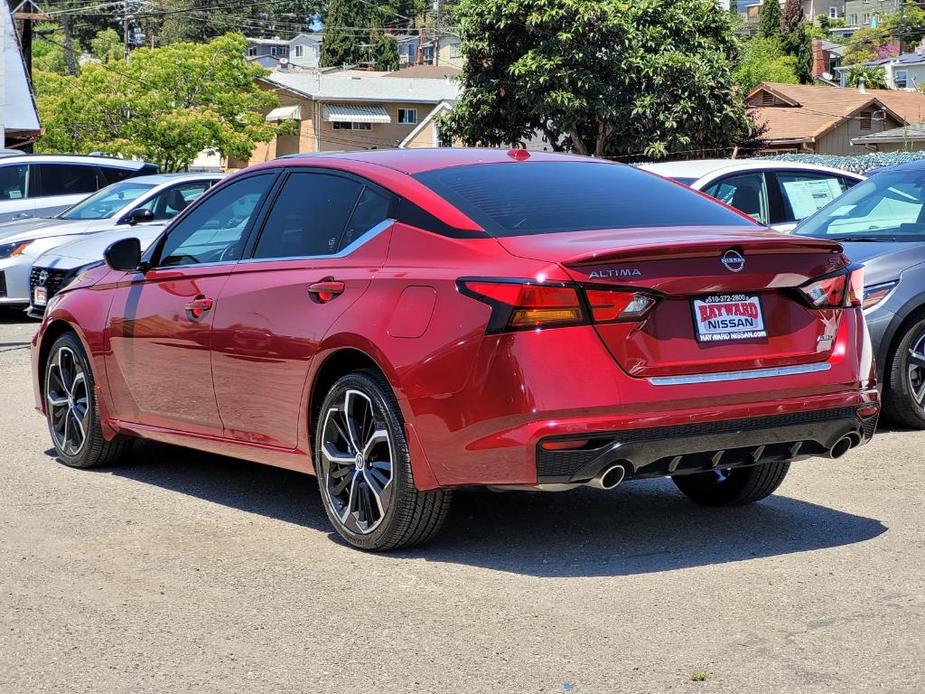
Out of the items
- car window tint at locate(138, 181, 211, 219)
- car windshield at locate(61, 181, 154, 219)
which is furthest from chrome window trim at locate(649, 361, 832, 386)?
car windshield at locate(61, 181, 154, 219)

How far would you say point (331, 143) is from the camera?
75.0 metres

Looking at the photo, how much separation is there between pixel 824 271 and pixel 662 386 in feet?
3.08

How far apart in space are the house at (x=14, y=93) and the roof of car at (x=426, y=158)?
120 feet

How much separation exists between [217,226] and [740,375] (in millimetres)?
2866

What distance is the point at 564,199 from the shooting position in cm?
591

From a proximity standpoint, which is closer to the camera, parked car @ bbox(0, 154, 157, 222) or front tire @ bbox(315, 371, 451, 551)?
front tire @ bbox(315, 371, 451, 551)

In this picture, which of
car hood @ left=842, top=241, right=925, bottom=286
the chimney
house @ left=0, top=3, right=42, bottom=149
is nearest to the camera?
car hood @ left=842, top=241, right=925, bottom=286

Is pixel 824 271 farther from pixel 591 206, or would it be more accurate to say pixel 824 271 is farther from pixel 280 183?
pixel 280 183

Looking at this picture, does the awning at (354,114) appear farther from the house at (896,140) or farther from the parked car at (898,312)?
the parked car at (898,312)

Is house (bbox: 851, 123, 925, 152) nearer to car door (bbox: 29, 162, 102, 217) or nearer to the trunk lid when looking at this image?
car door (bbox: 29, 162, 102, 217)

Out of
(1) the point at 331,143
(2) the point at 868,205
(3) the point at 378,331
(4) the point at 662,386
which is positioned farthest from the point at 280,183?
(1) the point at 331,143

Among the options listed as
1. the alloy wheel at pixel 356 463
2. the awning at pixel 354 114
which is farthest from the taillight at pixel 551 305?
the awning at pixel 354 114

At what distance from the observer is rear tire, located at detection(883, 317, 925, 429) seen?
850 cm

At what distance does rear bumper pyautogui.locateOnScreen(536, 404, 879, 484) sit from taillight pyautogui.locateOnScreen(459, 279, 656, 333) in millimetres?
418
